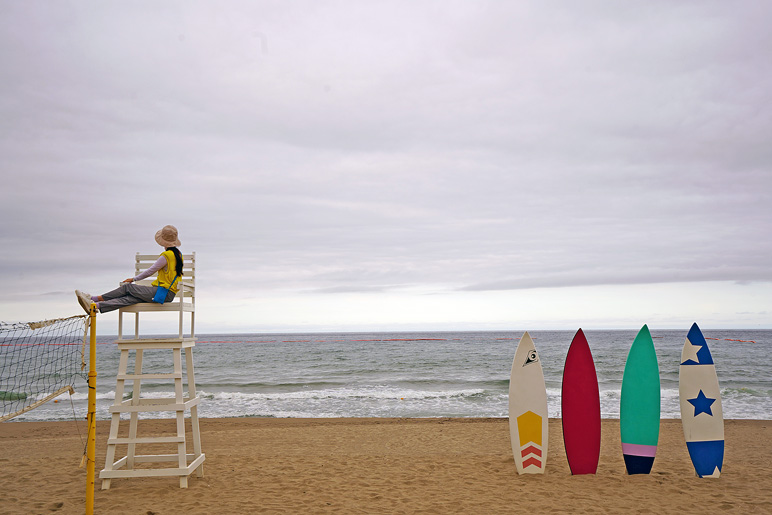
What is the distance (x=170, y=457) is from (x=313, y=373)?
1761cm

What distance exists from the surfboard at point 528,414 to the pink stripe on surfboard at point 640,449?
36.5 inches

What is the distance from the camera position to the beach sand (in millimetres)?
4875

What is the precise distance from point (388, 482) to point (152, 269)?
3.32 meters

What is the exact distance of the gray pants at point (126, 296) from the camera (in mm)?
4656

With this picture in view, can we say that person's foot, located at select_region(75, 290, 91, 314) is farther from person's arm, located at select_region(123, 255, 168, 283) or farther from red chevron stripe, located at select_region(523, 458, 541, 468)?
red chevron stripe, located at select_region(523, 458, 541, 468)

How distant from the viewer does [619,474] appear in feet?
19.7

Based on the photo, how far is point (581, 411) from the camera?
604 cm

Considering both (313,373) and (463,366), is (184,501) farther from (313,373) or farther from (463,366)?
(463,366)

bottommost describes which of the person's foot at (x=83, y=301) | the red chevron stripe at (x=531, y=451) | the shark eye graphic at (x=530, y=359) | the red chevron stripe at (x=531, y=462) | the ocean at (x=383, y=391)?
the ocean at (x=383, y=391)

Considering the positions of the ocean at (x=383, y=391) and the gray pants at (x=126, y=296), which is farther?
the ocean at (x=383, y=391)

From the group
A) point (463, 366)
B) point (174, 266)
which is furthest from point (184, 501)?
point (463, 366)

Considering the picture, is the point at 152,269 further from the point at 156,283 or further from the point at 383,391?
the point at 383,391

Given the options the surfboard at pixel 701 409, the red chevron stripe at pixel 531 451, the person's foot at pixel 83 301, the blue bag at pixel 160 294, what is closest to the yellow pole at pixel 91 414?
the person's foot at pixel 83 301

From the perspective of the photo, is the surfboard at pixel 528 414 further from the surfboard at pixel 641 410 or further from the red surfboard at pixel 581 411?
the surfboard at pixel 641 410
